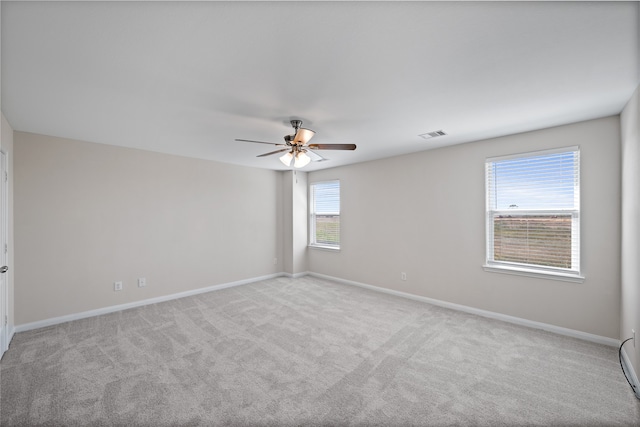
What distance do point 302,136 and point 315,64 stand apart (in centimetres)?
103

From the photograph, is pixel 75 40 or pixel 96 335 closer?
pixel 75 40

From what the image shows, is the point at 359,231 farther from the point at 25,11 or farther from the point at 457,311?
the point at 25,11

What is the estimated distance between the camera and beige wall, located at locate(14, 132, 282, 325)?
3.40 meters

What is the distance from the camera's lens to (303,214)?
6.33 meters

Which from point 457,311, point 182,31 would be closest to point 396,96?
point 182,31

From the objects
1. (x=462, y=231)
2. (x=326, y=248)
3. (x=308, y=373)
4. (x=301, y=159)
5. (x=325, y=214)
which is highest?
(x=301, y=159)

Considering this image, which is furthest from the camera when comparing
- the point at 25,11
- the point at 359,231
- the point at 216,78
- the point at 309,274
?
the point at 309,274

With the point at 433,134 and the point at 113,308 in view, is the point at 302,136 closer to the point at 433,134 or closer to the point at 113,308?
the point at 433,134

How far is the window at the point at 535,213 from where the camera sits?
3139 mm

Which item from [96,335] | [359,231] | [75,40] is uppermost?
[75,40]

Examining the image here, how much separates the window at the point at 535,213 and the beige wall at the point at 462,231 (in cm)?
10

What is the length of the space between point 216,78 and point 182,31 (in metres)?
0.51

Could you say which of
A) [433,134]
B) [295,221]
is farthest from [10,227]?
[433,134]

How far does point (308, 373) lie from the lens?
2422mm
